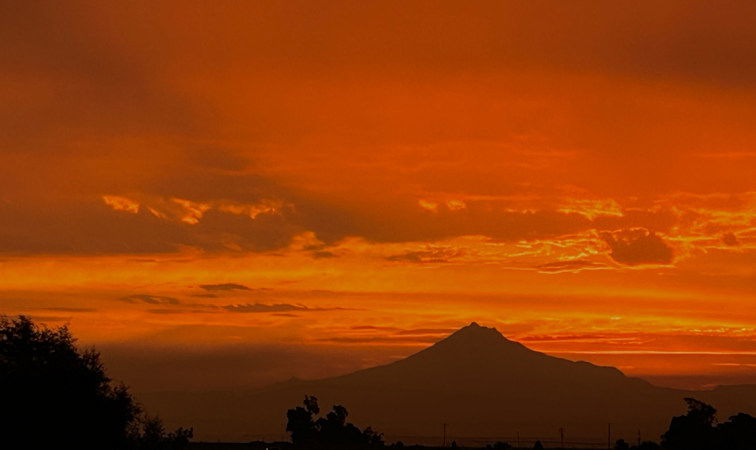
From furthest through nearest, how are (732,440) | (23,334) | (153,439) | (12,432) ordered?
1. (732,440)
2. (153,439)
3. (23,334)
4. (12,432)

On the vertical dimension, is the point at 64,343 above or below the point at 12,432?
above

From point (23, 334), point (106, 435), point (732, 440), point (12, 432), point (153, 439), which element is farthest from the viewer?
point (732, 440)

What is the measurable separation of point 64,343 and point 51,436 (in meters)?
14.7

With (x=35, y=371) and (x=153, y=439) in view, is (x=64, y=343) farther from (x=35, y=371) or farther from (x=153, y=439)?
(x=153, y=439)

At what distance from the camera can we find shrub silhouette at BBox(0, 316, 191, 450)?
10031 centimetres

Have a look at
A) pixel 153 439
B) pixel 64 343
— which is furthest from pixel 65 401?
pixel 153 439

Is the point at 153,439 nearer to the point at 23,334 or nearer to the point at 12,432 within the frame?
the point at 23,334

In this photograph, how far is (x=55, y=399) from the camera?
A: 10269 centimetres

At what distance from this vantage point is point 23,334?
11425 centimetres

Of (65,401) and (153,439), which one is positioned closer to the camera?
(65,401)

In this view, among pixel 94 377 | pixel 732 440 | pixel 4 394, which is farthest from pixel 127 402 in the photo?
pixel 732 440

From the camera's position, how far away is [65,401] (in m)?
104

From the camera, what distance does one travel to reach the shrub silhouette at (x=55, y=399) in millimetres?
100312

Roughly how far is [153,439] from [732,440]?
356 ft
